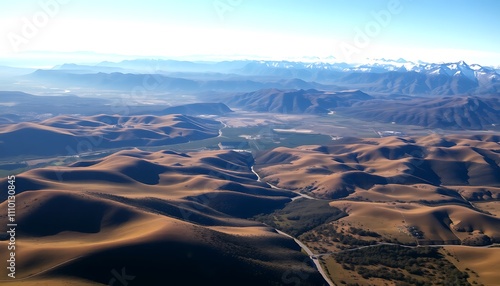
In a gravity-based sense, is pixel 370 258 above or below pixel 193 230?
below

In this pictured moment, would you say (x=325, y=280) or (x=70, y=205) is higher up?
(x=70, y=205)

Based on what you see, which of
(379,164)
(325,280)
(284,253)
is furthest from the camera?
(379,164)

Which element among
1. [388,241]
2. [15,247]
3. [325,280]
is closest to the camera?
[15,247]

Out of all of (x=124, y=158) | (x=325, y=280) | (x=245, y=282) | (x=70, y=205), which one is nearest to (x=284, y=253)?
(x=325, y=280)

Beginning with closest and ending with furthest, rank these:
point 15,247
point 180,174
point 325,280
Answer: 1. point 15,247
2. point 325,280
3. point 180,174

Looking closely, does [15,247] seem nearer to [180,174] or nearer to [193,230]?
[193,230]

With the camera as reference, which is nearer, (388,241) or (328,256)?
(328,256)

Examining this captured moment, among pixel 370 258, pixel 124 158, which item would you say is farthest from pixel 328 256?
pixel 124 158

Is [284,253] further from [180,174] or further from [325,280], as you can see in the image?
[180,174]

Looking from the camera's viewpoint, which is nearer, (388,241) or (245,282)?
(245,282)
